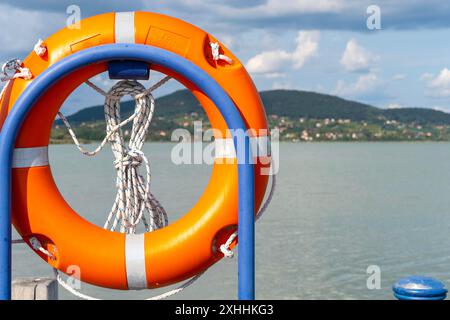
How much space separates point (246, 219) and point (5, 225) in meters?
1.06

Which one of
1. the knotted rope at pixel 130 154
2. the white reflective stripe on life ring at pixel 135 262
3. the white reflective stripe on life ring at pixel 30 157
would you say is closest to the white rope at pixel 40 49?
the knotted rope at pixel 130 154

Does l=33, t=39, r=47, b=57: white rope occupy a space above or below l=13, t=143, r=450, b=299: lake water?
above

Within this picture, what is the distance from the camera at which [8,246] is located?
337 cm

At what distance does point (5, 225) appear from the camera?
11.0 ft

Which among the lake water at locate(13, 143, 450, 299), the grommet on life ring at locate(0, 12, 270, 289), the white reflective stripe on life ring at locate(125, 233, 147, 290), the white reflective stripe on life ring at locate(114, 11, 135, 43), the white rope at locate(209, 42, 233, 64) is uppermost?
the white reflective stripe on life ring at locate(114, 11, 135, 43)

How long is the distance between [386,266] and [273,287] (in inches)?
113

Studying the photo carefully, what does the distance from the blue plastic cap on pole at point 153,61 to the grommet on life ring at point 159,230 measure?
1cm

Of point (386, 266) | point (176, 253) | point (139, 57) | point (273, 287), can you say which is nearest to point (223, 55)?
point (139, 57)

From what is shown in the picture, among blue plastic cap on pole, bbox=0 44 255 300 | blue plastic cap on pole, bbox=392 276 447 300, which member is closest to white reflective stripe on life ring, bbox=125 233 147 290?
blue plastic cap on pole, bbox=0 44 255 300

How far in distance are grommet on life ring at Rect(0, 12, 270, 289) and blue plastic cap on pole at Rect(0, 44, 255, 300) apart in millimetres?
10

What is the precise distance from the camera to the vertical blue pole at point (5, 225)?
11.0 ft

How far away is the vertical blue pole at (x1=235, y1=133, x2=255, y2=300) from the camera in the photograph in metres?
3.36

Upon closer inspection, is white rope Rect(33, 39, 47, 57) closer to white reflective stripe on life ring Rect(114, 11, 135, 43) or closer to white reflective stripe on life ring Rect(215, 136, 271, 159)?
white reflective stripe on life ring Rect(114, 11, 135, 43)

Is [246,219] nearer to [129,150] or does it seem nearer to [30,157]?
[129,150]
